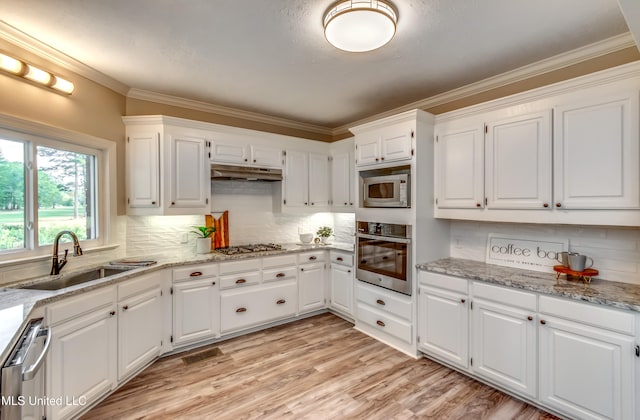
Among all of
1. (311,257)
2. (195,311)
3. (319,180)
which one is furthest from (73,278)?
(319,180)

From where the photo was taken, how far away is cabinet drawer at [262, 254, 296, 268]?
3.43 metres

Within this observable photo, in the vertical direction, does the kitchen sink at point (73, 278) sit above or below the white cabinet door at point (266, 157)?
below

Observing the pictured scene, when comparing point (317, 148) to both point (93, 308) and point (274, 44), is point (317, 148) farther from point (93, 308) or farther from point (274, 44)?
point (93, 308)

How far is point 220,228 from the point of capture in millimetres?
3688

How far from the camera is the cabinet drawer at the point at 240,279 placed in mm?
3133

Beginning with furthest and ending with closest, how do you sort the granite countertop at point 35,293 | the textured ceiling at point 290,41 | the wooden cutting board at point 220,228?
the wooden cutting board at point 220,228 < the textured ceiling at point 290,41 < the granite countertop at point 35,293

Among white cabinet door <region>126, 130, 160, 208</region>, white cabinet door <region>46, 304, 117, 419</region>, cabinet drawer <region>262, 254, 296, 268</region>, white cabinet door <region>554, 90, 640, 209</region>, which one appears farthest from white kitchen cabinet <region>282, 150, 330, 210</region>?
white cabinet door <region>554, 90, 640, 209</region>

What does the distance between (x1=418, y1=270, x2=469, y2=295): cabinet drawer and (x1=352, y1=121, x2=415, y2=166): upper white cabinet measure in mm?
1123

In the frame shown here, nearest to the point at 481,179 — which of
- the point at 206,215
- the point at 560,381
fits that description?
the point at 560,381

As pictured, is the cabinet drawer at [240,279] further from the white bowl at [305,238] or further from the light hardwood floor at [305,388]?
the white bowl at [305,238]

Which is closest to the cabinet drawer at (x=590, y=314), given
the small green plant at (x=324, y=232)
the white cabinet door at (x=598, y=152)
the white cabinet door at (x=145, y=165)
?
the white cabinet door at (x=598, y=152)

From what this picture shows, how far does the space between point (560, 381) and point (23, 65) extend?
4.33m

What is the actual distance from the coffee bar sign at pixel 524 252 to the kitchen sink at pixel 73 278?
3.34 meters

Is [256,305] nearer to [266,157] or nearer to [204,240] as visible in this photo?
[204,240]
